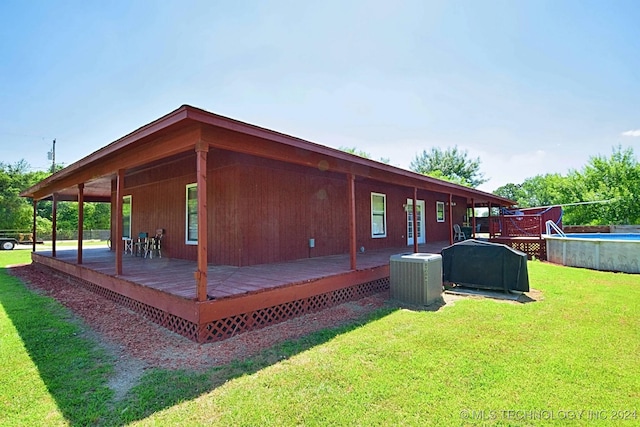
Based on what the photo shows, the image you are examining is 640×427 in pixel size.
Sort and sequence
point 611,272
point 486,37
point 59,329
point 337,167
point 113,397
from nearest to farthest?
1. point 113,397
2. point 59,329
3. point 337,167
4. point 611,272
5. point 486,37

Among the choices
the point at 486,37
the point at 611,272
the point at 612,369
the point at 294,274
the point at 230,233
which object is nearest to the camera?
the point at 612,369

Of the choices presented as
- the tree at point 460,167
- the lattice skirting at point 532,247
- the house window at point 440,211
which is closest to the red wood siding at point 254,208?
the house window at point 440,211

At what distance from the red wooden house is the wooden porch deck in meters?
→ 0.02

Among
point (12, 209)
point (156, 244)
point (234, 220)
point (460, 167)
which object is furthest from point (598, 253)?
point (12, 209)

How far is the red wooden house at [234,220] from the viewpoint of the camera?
12.5 feet

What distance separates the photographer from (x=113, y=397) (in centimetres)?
249

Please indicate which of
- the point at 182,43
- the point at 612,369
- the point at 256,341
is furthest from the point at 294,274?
the point at 182,43

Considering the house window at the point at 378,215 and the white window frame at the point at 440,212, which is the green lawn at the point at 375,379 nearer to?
the house window at the point at 378,215

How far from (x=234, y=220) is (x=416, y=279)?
3657 millimetres

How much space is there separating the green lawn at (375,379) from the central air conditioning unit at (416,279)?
2.69 ft

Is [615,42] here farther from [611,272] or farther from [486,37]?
[611,272]

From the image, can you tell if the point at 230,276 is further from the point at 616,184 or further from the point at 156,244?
the point at 616,184

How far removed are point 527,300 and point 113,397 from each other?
592 centimetres

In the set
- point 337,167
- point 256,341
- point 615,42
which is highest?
point 615,42
